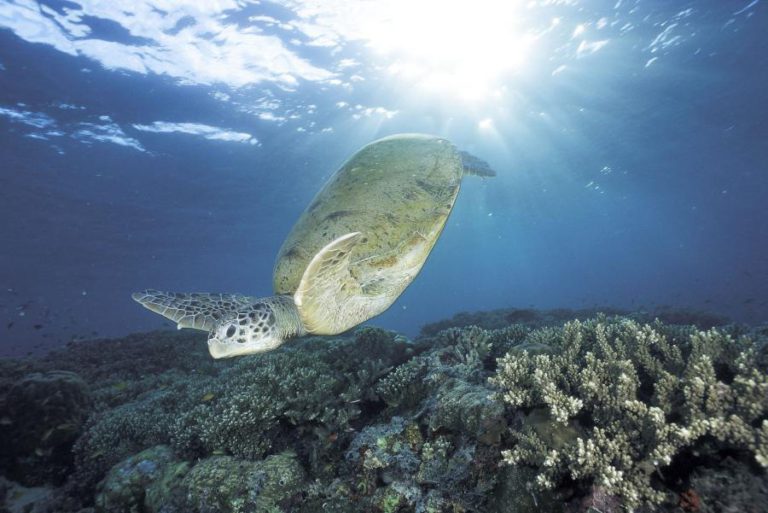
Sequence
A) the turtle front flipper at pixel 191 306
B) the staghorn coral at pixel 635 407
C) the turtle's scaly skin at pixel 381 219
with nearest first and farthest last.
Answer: the staghorn coral at pixel 635 407, the turtle front flipper at pixel 191 306, the turtle's scaly skin at pixel 381 219

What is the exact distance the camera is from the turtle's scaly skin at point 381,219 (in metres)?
4.34

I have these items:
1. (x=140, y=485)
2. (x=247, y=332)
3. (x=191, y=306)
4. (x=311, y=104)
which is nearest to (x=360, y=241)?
(x=247, y=332)

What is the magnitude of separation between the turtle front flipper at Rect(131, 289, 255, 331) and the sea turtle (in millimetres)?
11

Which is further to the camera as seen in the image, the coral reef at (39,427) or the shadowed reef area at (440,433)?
the coral reef at (39,427)

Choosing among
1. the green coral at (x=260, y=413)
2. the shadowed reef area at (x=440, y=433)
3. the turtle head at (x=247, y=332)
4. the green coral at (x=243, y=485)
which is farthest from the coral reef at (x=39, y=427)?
the turtle head at (x=247, y=332)

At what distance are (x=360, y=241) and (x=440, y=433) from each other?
2.40 meters

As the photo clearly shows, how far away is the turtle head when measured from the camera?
3260 mm

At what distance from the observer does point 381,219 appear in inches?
181

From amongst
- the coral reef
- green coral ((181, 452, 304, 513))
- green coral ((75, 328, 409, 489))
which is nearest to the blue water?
the coral reef

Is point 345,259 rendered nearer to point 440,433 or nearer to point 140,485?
point 440,433

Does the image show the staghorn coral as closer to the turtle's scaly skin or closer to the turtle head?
the turtle's scaly skin

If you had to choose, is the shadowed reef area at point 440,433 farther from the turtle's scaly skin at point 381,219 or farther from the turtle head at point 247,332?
the turtle's scaly skin at point 381,219

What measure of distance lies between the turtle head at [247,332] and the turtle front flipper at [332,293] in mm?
346

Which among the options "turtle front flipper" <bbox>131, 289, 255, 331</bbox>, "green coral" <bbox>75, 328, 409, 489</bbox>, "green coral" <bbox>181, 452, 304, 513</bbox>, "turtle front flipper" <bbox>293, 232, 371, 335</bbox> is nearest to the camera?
"green coral" <bbox>181, 452, 304, 513</bbox>
